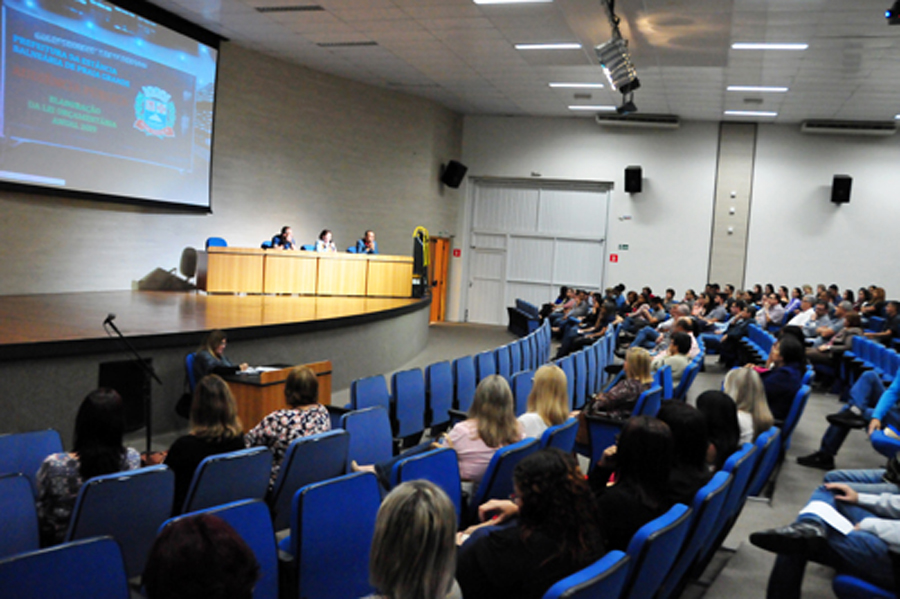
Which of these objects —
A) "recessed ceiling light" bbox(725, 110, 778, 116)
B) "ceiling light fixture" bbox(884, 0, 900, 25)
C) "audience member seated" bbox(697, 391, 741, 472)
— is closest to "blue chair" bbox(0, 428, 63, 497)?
"audience member seated" bbox(697, 391, 741, 472)

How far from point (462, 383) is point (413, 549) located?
4.22 metres

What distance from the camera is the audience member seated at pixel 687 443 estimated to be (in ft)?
9.28

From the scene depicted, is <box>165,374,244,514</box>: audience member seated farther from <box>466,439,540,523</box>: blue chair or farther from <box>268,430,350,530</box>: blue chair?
<box>466,439,540,523</box>: blue chair

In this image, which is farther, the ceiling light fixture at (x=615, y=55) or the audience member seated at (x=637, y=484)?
the ceiling light fixture at (x=615, y=55)

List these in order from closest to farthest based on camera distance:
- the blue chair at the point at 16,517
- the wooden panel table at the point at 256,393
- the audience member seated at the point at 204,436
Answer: the blue chair at the point at 16,517, the audience member seated at the point at 204,436, the wooden panel table at the point at 256,393

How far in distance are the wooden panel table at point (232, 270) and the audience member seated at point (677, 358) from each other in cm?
611

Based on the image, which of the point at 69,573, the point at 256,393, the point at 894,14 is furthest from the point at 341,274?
the point at 69,573

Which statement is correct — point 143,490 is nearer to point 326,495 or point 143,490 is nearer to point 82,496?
point 82,496

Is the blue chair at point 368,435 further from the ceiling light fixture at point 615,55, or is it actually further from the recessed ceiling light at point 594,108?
the recessed ceiling light at point 594,108

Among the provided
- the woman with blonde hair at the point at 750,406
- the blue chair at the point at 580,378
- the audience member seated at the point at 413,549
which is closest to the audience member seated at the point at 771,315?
the blue chair at the point at 580,378

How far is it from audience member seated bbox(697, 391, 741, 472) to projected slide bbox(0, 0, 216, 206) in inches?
319

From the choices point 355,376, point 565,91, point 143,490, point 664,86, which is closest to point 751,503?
point 143,490

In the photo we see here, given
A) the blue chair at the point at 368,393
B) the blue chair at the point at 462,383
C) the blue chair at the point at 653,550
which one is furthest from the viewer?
the blue chair at the point at 462,383

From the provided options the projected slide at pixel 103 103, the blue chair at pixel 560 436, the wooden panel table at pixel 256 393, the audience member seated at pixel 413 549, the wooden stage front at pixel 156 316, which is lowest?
the wooden panel table at pixel 256 393
